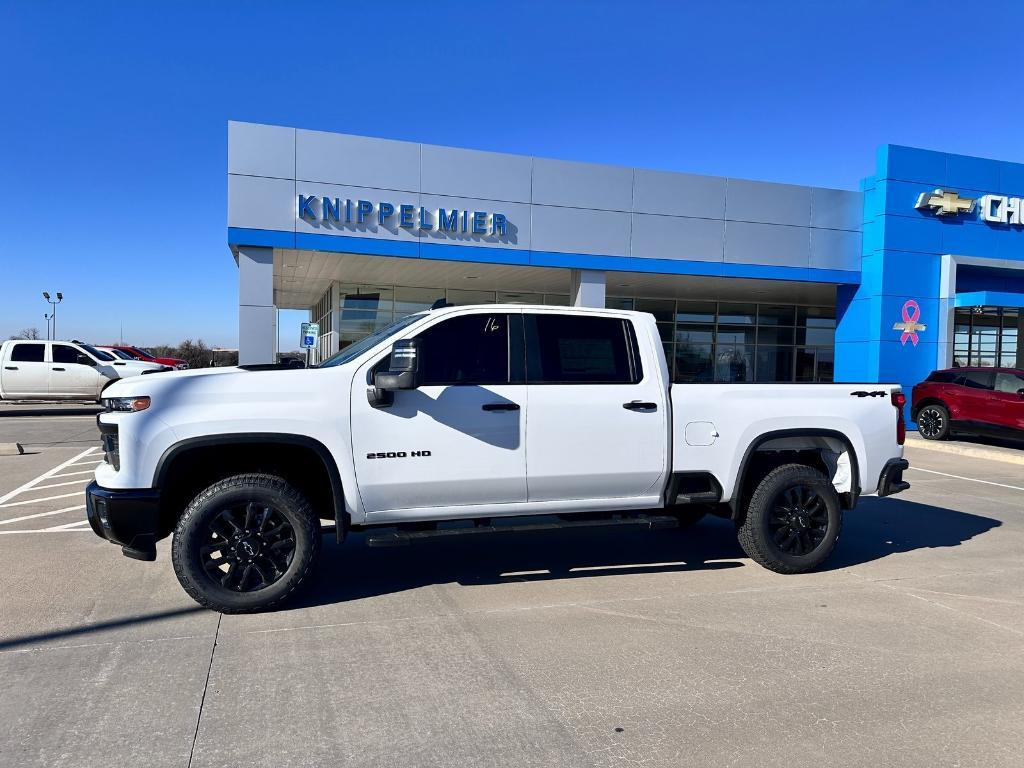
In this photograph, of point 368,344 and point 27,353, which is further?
point 27,353

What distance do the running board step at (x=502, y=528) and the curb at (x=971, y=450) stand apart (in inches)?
Result: 422

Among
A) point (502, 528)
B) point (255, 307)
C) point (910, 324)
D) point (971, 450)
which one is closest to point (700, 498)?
point (502, 528)

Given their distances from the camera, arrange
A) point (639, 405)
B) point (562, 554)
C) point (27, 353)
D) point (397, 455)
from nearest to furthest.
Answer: point (397, 455), point (639, 405), point (562, 554), point (27, 353)

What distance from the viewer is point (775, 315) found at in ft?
86.5

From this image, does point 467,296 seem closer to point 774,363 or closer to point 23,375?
point 774,363

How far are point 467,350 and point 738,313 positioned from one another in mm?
22580

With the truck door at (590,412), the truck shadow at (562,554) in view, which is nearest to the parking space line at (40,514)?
the truck shadow at (562,554)

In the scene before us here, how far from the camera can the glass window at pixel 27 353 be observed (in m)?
18.9

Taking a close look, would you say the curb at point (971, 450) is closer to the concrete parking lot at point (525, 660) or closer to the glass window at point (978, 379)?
the glass window at point (978, 379)

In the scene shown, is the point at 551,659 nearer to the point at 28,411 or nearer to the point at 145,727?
the point at 145,727

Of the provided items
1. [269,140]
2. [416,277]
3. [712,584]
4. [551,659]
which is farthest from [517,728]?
[416,277]

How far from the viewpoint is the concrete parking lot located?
312 cm

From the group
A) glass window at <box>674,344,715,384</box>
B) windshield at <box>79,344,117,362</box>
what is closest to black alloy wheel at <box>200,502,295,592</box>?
windshield at <box>79,344,117,362</box>

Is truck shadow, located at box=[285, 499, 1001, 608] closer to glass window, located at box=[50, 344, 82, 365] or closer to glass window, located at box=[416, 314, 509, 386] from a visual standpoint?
glass window, located at box=[416, 314, 509, 386]
